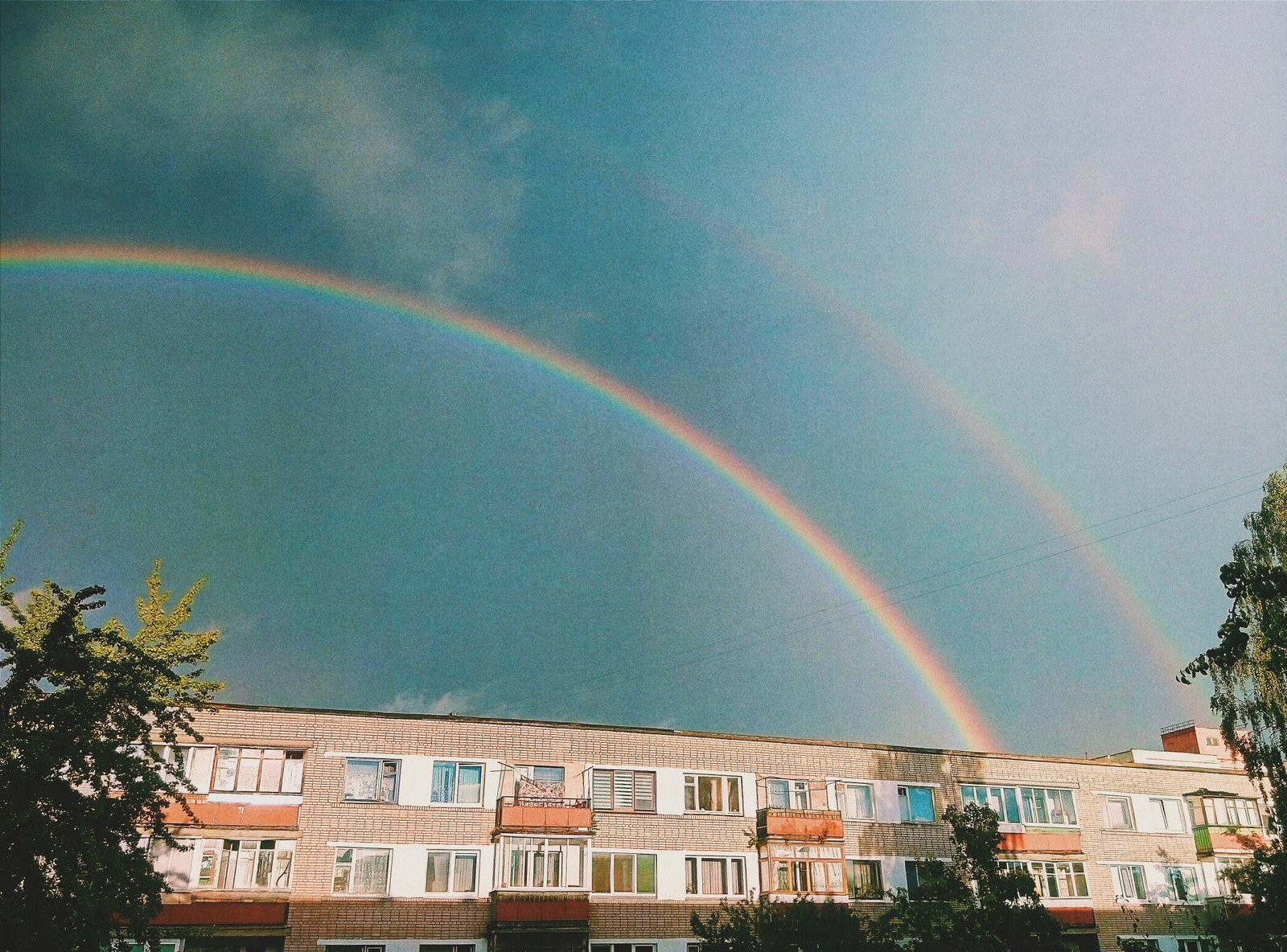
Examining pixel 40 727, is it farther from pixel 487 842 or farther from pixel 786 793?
pixel 786 793

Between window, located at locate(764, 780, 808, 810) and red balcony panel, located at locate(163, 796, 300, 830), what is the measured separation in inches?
801

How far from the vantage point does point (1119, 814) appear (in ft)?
179

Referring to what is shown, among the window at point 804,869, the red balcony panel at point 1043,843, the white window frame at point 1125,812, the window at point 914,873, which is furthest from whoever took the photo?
the white window frame at point 1125,812

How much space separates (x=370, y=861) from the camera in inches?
1521

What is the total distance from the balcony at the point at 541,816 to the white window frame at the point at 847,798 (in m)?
12.7

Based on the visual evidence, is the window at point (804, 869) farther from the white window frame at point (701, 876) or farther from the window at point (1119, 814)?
the window at point (1119, 814)

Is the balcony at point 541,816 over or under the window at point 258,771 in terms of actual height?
under

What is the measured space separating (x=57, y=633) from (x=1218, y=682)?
3496 cm

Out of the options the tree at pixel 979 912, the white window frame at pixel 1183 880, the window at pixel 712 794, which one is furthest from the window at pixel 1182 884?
the window at pixel 712 794

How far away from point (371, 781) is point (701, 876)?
1449 centimetres

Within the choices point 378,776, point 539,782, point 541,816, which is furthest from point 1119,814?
point 378,776

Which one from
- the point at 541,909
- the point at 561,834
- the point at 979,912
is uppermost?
the point at 561,834

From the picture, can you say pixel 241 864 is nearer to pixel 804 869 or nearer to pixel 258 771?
pixel 258 771

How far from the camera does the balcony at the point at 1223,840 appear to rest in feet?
182
